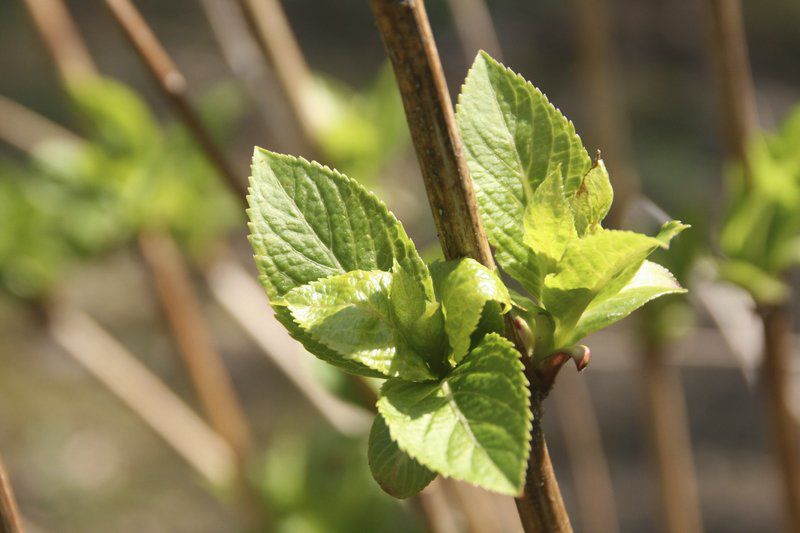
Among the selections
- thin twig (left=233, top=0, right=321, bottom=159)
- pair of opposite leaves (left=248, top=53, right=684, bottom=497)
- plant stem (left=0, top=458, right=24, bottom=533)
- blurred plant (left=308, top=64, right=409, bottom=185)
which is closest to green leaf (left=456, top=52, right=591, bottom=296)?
pair of opposite leaves (left=248, top=53, right=684, bottom=497)

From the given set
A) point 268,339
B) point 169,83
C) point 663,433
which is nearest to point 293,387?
point 268,339

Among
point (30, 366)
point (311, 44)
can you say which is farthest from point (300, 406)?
point (311, 44)

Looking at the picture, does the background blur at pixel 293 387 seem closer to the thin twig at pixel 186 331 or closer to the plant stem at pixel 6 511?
the thin twig at pixel 186 331

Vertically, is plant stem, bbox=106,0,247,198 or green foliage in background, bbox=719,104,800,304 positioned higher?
plant stem, bbox=106,0,247,198

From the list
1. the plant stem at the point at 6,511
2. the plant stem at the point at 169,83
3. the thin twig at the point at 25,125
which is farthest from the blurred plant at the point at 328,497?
the thin twig at the point at 25,125

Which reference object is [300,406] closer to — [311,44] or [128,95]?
[128,95]

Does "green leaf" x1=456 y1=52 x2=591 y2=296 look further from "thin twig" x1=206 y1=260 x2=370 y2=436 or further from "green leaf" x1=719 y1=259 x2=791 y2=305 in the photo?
"thin twig" x1=206 y1=260 x2=370 y2=436
